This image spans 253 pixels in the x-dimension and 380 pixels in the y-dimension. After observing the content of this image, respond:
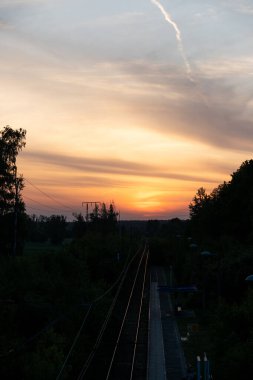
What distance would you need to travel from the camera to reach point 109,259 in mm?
68625

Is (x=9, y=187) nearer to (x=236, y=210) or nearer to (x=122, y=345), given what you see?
(x=122, y=345)

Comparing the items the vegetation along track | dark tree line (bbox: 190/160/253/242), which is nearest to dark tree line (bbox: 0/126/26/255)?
the vegetation along track

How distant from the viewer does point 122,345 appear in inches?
1320

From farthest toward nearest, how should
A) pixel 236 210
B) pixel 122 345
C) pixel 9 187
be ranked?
1. pixel 236 210
2. pixel 9 187
3. pixel 122 345

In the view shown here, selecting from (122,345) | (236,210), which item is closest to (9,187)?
(122,345)

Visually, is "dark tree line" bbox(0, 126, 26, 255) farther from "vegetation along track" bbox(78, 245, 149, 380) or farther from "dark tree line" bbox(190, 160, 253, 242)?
"dark tree line" bbox(190, 160, 253, 242)

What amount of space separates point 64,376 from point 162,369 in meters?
7.00

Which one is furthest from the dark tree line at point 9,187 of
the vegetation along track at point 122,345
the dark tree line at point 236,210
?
the dark tree line at point 236,210

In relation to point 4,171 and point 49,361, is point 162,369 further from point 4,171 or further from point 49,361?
point 4,171

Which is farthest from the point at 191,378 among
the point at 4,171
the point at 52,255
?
the point at 4,171

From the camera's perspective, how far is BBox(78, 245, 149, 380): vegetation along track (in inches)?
1053

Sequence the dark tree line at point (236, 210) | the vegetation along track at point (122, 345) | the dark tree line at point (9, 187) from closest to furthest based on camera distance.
→ the vegetation along track at point (122, 345) < the dark tree line at point (9, 187) < the dark tree line at point (236, 210)

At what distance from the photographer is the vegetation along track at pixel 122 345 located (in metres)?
26.7

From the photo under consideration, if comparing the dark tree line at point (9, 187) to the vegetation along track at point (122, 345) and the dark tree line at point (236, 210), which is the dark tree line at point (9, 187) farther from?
the dark tree line at point (236, 210)
